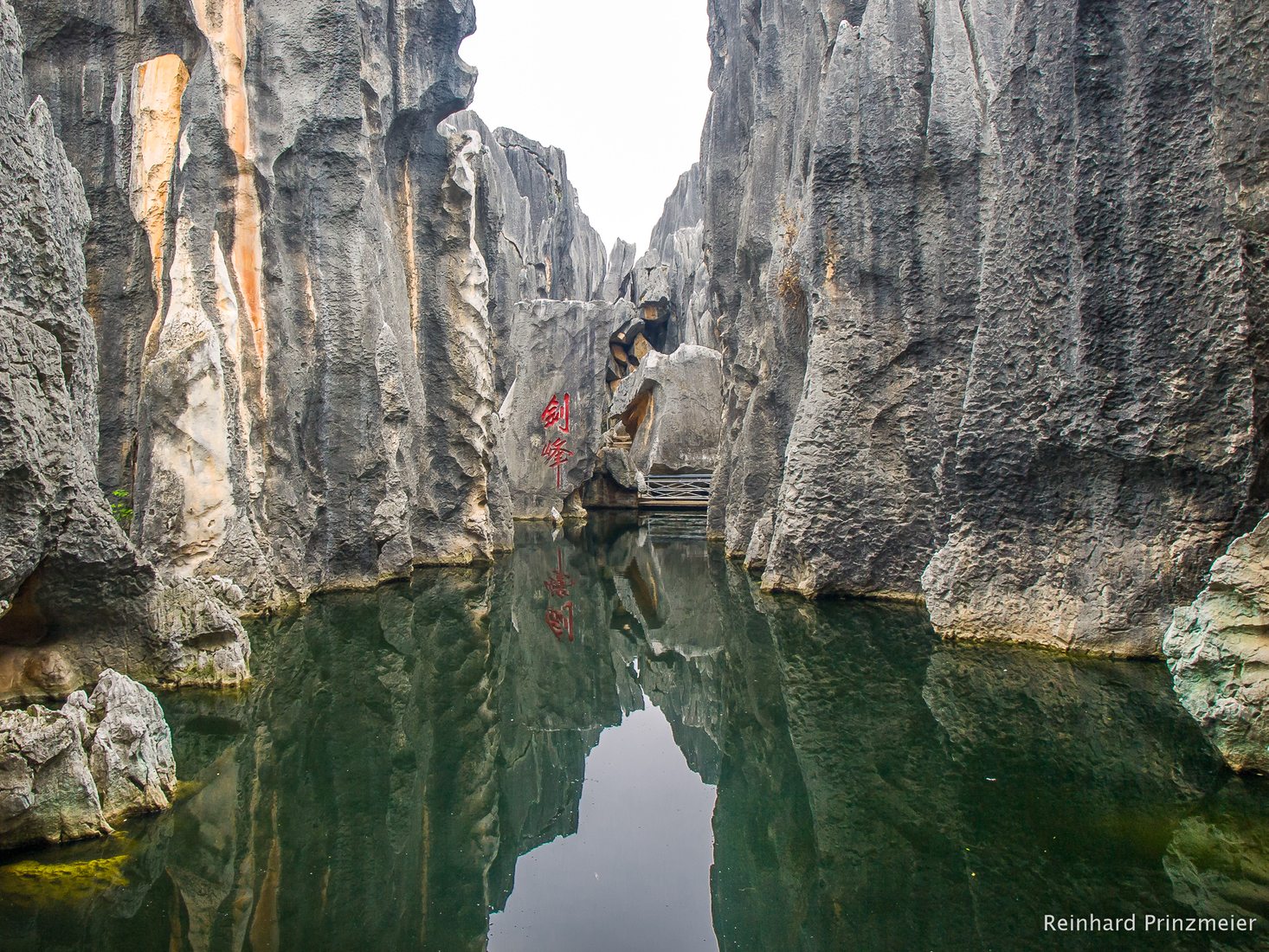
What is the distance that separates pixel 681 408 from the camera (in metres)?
20.1

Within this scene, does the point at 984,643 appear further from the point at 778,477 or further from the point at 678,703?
the point at 778,477

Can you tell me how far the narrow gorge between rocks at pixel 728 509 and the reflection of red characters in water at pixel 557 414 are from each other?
6406mm

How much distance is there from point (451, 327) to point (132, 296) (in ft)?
11.5

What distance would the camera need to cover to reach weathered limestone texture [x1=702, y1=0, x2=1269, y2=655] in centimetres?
470

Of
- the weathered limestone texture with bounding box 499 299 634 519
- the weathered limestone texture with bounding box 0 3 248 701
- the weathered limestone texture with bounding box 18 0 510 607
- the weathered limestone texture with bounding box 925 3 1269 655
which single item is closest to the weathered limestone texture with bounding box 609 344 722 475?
the weathered limestone texture with bounding box 499 299 634 519

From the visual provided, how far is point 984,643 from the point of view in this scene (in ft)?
19.6

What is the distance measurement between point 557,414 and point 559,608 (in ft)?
30.1

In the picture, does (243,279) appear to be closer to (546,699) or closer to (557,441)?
(546,699)

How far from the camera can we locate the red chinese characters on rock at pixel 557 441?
57.5ft

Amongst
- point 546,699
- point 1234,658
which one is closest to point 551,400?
point 546,699

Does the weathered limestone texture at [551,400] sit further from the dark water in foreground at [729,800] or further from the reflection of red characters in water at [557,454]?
the dark water in foreground at [729,800]

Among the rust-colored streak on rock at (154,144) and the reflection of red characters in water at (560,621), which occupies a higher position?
the rust-colored streak on rock at (154,144)

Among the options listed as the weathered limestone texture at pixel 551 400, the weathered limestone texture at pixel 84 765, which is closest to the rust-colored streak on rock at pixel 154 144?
the weathered limestone texture at pixel 84 765

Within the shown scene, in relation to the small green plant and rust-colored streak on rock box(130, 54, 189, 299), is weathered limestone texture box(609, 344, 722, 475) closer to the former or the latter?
rust-colored streak on rock box(130, 54, 189, 299)
